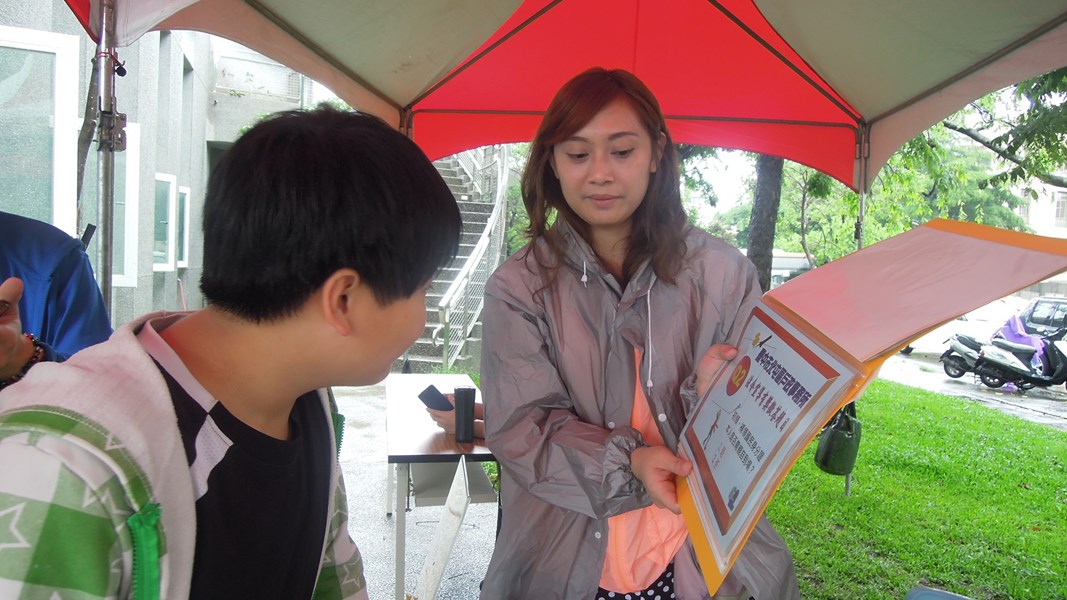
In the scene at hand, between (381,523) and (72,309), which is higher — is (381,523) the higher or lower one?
the lower one

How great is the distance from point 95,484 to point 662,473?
0.98 meters

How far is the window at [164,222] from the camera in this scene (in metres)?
8.85

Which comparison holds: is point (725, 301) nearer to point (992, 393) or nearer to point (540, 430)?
point (540, 430)

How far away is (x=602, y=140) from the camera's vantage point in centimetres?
180

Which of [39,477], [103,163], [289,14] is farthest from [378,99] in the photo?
[39,477]

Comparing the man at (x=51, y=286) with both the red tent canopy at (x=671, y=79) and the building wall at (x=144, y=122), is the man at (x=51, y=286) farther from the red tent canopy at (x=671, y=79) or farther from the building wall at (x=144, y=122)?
the red tent canopy at (x=671, y=79)

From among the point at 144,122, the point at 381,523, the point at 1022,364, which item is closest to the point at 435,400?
the point at 381,523

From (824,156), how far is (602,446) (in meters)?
3.41

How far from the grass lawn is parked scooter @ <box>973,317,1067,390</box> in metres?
4.08

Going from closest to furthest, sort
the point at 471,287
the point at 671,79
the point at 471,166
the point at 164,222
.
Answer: the point at 671,79 < the point at 164,222 < the point at 471,287 < the point at 471,166

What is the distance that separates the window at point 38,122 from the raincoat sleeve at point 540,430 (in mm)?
4257

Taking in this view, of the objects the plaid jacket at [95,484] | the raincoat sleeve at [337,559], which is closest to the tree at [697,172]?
the raincoat sleeve at [337,559]

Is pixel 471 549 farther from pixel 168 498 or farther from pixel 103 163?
pixel 168 498

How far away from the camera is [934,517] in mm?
5184
